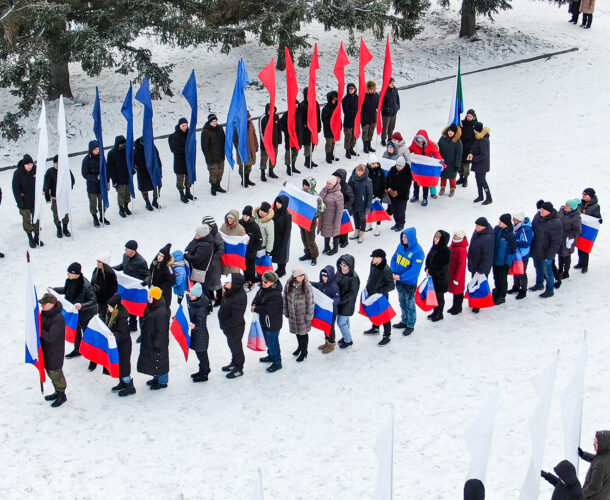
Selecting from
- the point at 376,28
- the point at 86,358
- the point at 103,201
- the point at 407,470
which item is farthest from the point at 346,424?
the point at 376,28

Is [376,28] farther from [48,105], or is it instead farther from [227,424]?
[227,424]

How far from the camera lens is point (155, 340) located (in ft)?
35.7

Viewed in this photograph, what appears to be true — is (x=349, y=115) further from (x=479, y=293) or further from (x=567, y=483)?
(x=567, y=483)

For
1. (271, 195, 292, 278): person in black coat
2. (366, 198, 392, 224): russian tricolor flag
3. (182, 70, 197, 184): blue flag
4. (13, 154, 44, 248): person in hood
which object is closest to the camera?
(271, 195, 292, 278): person in black coat

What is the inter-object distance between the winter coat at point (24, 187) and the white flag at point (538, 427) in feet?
34.3

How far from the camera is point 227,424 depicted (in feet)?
34.6

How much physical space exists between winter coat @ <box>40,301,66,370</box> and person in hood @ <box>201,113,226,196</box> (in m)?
6.78

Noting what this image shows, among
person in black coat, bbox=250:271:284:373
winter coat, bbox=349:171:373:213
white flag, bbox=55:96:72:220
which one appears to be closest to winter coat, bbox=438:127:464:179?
winter coat, bbox=349:171:373:213

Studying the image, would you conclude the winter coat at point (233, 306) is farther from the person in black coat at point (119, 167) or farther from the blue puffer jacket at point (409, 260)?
the person in black coat at point (119, 167)

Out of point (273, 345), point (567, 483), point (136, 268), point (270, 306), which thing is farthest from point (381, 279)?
point (567, 483)

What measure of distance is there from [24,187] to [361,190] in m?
6.06

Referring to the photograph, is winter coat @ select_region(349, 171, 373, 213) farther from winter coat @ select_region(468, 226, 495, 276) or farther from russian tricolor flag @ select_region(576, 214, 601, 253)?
russian tricolor flag @ select_region(576, 214, 601, 253)

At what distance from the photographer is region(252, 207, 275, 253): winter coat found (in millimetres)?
13445

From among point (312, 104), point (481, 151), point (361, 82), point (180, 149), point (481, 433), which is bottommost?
point (180, 149)
